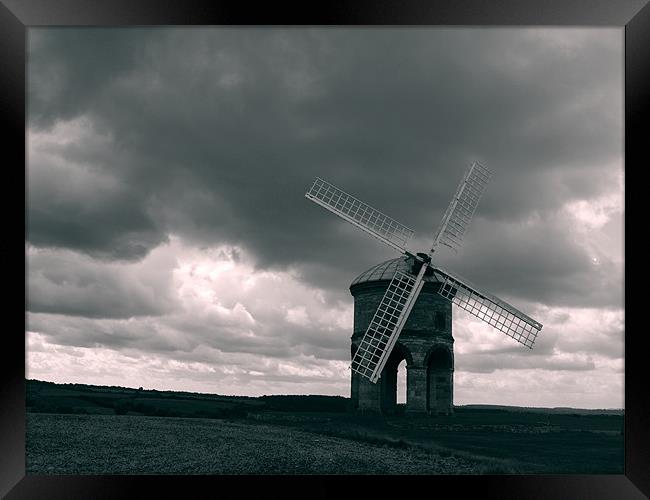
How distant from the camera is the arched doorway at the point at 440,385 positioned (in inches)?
960

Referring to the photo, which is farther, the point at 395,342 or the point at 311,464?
the point at 395,342

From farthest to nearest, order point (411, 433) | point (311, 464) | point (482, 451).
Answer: point (411, 433) < point (482, 451) < point (311, 464)

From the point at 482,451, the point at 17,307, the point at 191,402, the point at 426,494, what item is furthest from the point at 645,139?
the point at 191,402

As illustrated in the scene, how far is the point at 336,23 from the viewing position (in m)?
7.12

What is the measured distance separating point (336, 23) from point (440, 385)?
18907mm

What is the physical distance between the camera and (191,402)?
33969mm

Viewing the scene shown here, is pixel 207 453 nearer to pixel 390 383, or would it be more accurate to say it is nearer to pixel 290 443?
pixel 290 443

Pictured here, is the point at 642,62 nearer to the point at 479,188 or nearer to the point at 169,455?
the point at 169,455

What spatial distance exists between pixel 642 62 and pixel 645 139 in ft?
2.41

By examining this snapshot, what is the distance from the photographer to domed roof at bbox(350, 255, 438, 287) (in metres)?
22.9

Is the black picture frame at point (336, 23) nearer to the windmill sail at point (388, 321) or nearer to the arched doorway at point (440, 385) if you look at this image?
the windmill sail at point (388, 321)

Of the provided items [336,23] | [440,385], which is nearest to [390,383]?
[440,385]

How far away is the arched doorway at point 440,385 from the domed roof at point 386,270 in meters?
3.09

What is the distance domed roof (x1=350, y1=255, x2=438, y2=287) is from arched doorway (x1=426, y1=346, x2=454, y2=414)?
3.09 metres
